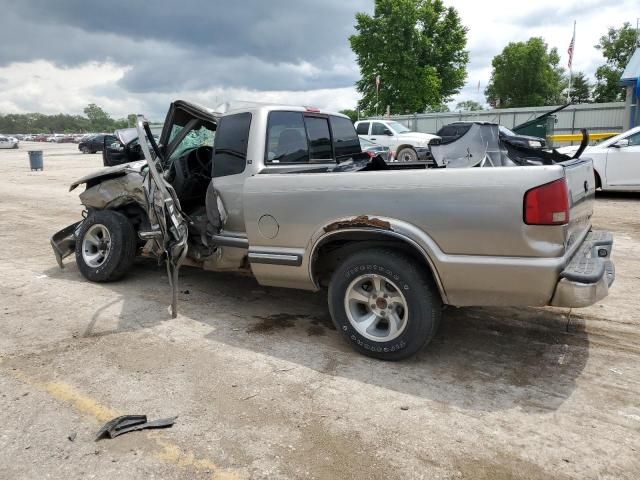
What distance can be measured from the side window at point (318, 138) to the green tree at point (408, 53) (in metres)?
34.2

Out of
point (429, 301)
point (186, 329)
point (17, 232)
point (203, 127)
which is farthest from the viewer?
point (17, 232)

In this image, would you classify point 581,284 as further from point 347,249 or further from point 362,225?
point 347,249

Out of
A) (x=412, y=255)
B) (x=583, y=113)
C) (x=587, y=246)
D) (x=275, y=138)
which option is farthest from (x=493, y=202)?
(x=583, y=113)

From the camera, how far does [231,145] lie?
15.0ft

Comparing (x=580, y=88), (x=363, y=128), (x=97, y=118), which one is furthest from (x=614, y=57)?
(x=97, y=118)

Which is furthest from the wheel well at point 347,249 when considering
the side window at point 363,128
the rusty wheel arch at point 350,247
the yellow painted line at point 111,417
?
the side window at point 363,128

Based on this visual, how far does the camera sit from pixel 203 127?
5363 millimetres

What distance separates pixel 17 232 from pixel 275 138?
647cm

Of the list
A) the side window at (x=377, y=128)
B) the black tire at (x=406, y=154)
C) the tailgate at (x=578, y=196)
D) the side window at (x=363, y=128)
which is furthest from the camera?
the side window at (x=363, y=128)

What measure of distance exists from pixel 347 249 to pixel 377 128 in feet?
53.1

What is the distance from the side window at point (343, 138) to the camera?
5266 millimetres

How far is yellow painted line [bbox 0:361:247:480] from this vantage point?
8.20ft

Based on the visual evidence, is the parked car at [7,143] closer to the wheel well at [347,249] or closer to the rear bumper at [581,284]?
the wheel well at [347,249]

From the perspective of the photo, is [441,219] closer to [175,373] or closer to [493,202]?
[493,202]
